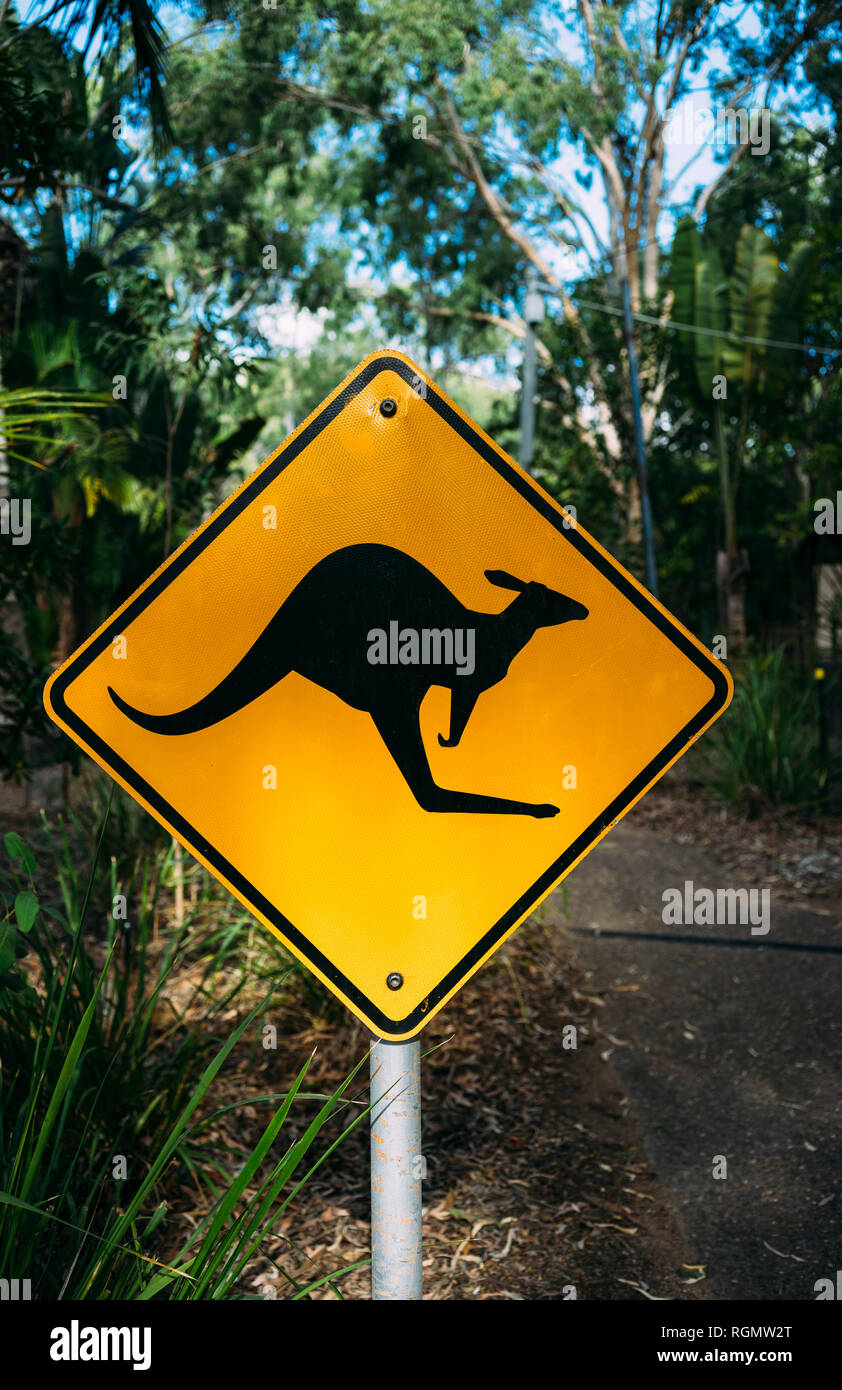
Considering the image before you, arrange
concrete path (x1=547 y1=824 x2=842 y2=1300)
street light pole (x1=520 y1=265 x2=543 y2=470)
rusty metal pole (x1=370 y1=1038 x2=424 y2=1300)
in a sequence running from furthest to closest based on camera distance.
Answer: street light pole (x1=520 y1=265 x2=543 y2=470) → concrete path (x1=547 y1=824 x2=842 y2=1300) → rusty metal pole (x1=370 y1=1038 x2=424 y2=1300)

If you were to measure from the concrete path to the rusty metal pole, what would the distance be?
1553 millimetres

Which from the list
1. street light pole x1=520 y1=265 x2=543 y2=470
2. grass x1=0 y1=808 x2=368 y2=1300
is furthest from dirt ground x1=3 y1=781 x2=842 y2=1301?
street light pole x1=520 y1=265 x2=543 y2=470

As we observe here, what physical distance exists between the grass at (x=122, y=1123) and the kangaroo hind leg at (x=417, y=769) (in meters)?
0.40

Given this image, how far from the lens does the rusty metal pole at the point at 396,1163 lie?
1.61 m

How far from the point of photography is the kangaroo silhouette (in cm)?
161

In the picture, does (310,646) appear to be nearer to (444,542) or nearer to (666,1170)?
(444,542)

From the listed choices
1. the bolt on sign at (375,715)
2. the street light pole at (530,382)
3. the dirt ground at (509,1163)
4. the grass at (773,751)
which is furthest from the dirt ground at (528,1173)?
the street light pole at (530,382)

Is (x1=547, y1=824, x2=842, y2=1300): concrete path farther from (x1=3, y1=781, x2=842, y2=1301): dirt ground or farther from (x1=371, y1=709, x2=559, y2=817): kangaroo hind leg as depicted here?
(x1=371, y1=709, x2=559, y2=817): kangaroo hind leg

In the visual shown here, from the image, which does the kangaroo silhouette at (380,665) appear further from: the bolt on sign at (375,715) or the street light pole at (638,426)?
the street light pole at (638,426)

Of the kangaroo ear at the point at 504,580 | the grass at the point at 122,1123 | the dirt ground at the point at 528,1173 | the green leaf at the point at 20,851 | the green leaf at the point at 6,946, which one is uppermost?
the kangaroo ear at the point at 504,580

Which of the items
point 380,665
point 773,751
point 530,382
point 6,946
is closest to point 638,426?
point 530,382

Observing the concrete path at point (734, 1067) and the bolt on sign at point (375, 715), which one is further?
the concrete path at point (734, 1067)

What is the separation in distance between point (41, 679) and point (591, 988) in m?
2.90

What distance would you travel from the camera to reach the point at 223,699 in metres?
1.61
